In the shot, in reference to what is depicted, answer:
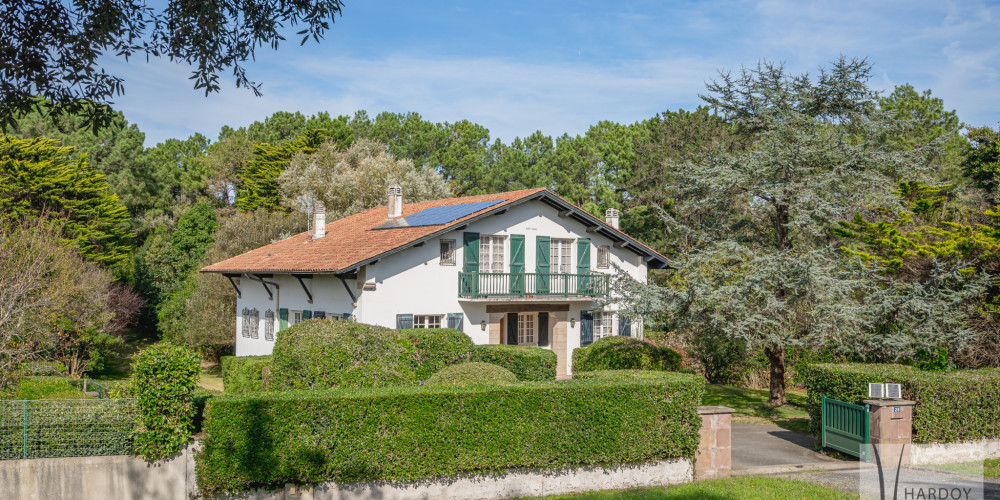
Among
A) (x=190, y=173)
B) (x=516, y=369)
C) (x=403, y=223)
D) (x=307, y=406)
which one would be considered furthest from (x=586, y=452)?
(x=190, y=173)

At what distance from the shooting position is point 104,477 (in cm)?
996

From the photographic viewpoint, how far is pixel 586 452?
11.5 m

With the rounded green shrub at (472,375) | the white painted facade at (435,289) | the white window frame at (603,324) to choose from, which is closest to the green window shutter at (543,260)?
the white painted facade at (435,289)

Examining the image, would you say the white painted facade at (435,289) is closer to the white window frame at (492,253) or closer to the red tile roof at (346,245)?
the white window frame at (492,253)

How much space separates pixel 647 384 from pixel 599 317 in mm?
15739

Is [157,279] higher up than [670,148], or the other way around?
[670,148]

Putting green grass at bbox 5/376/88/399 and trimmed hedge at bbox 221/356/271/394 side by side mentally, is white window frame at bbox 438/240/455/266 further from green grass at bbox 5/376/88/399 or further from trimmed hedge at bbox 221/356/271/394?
green grass at bbox 5/376/88/399

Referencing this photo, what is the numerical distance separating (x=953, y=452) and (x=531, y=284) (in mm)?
14101

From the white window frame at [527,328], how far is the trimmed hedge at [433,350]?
8.91m

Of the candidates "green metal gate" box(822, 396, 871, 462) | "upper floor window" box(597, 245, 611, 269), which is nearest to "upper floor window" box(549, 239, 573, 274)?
"upper floor window" box(597, 245, 611, 269)

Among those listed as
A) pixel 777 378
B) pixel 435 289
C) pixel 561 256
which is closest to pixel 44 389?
pixel 435 289

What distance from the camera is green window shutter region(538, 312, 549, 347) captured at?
87.4 feet

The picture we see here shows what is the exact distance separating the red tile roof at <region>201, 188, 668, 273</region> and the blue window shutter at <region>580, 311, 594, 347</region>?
3.19 metres

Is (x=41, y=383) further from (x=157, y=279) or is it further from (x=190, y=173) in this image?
(x=190, y=173)
